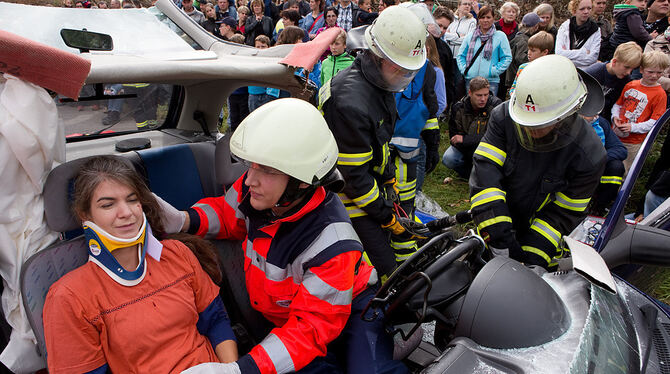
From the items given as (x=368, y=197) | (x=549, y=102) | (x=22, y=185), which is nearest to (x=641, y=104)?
(x=549, y=102)

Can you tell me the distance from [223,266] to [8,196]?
3.57 ft

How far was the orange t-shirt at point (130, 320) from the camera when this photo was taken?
169 cm

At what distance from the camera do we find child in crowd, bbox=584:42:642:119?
5043mm

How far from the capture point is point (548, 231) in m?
2.71

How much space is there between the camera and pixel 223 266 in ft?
8.08

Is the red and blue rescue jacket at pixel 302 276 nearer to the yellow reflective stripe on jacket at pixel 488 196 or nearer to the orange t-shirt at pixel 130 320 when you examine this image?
the orange t-shirt at pixel 130 320

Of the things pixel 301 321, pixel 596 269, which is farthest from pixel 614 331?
pixel 301 321

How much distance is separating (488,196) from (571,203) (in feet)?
1.71

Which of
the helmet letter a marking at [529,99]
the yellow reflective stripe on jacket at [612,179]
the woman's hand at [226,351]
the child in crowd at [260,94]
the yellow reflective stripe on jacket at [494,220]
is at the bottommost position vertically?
the child in crowd at [260,94]

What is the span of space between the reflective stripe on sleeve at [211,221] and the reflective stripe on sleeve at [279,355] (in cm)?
84

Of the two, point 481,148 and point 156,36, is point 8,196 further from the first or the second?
point 481,148

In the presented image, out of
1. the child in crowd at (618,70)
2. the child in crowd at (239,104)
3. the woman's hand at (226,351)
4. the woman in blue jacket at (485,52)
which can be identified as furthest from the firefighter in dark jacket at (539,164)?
the child in crowd at (239,104)

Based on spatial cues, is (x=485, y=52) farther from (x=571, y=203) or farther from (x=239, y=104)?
(x=571, y=203)

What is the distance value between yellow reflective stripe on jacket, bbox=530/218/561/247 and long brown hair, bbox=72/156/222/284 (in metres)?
1.94
